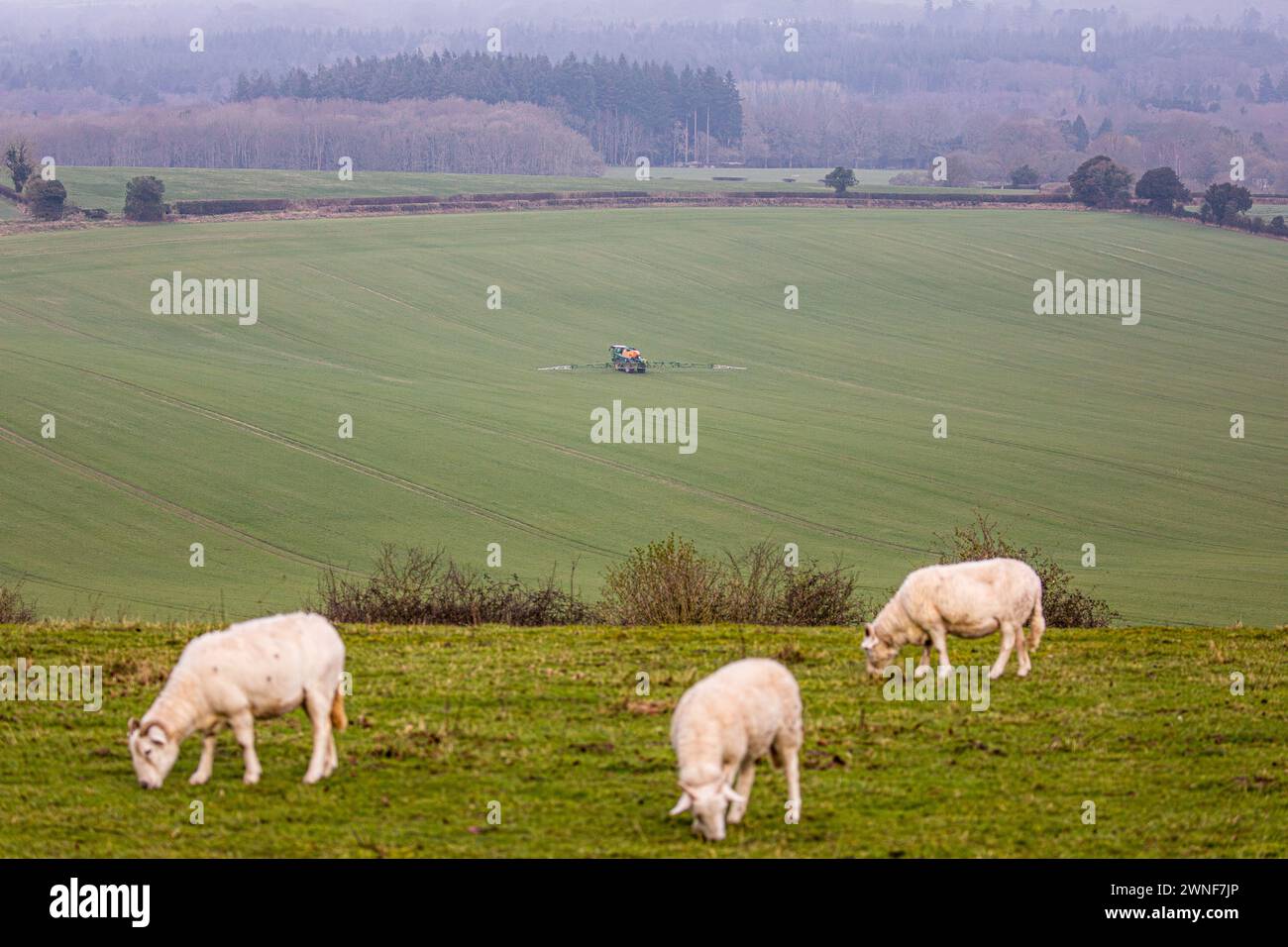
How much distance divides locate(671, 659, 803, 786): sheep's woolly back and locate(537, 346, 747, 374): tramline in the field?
8464 cm

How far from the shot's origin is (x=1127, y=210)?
6545 inches

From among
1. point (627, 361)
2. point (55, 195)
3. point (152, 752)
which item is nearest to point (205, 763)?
point (152, 752)

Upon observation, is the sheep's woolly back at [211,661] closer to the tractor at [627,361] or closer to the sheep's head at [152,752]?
the sheep's head at [152,752]

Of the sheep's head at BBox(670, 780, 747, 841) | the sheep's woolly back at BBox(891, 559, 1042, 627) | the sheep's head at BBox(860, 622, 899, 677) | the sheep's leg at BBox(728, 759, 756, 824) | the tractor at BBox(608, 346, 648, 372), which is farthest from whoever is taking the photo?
the tractor at BBox(608, 346, 648, 372)

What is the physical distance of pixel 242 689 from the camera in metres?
13.6

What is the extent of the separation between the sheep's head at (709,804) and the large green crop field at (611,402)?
3525 centimetres

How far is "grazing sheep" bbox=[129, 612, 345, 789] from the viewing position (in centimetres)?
1359

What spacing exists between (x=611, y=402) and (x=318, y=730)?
73.8 meters

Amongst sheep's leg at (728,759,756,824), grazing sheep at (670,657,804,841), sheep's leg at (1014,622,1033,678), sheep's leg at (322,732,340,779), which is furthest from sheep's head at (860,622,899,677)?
sheep's leg at (322,732,340,779)

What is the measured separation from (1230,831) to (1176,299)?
4862 inches

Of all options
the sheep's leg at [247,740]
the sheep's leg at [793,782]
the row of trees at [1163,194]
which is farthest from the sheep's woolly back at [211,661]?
the row of trees at [1163,194]

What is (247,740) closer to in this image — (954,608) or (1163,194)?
(954,608)

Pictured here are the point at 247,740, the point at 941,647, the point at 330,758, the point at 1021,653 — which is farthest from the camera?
the point at 1021,653

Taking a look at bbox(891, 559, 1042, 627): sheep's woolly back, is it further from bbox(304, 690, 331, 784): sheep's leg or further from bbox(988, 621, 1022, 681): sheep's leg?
bbox(304, 690, 331, 784): sheep's leg
